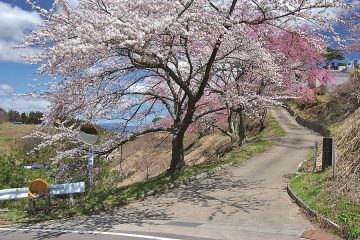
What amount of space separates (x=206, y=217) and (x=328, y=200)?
9.80ft

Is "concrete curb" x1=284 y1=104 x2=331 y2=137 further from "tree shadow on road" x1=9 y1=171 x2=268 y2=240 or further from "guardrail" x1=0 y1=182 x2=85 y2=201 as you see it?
"guardrail" x1=0 y1=182 x2=85 y2=201

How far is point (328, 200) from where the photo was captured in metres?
10.3

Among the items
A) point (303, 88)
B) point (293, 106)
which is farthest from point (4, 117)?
point (303, 88)

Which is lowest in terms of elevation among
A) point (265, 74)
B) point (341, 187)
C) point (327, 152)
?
point (341, 187)

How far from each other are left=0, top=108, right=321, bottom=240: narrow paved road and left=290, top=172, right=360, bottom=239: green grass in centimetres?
44

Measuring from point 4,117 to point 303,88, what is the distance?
292ft

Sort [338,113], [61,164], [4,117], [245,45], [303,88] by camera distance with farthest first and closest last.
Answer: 1. [4,117]
2. [303,88]
3. [338,113]
4. [61,164]
5. [245,45]

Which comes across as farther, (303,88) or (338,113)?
(303,88)

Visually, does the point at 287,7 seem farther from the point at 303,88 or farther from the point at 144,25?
the point at 303,88

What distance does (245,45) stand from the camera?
14836 millimetres

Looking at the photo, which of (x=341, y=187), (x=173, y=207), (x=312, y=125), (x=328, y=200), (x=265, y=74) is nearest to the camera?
(x=328, y=200)

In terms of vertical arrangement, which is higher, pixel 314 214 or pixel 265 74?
pixel 265 74

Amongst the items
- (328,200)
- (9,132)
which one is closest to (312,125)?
(328,200)

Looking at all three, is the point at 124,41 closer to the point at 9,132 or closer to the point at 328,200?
the point at 328,200
